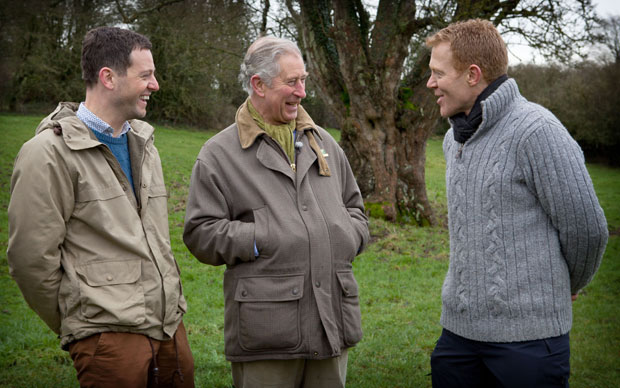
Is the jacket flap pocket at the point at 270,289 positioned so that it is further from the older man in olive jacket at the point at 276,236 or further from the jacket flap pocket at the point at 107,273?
the jacket flap pocket at the point at 107,273

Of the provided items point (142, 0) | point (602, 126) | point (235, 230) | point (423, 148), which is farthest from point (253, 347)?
point (602, 126)

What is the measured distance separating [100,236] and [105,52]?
93 cm

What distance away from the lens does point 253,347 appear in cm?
280

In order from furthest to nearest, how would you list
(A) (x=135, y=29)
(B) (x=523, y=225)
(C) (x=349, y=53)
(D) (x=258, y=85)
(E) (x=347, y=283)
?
(A) (x=135, y=29)
(C) (x=349, y=53)
(D) (x=258, y=85)
(E) (x=347, y=283)
(B) (x=523, y=225)

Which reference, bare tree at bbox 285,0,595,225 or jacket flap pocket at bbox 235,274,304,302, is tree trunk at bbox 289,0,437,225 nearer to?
bare tree at bbox 285,0,595,225

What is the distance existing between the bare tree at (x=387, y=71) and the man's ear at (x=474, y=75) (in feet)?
24.9

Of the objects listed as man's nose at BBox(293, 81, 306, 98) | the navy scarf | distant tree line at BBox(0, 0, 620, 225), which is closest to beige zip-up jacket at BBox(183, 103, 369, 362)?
man's nose at BBox(293, 81, 306, 98)

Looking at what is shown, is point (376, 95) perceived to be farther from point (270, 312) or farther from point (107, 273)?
point (107, 273)

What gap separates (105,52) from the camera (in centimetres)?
282

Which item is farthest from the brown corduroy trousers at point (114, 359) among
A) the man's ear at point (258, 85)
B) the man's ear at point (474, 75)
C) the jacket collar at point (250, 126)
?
the man's ear at point (474, 75)

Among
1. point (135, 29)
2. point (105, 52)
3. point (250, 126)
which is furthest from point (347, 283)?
point (135, 29)

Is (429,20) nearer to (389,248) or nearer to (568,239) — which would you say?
(389,248)

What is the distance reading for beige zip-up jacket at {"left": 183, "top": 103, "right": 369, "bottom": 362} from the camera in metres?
2.79

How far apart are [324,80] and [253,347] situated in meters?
8.59
